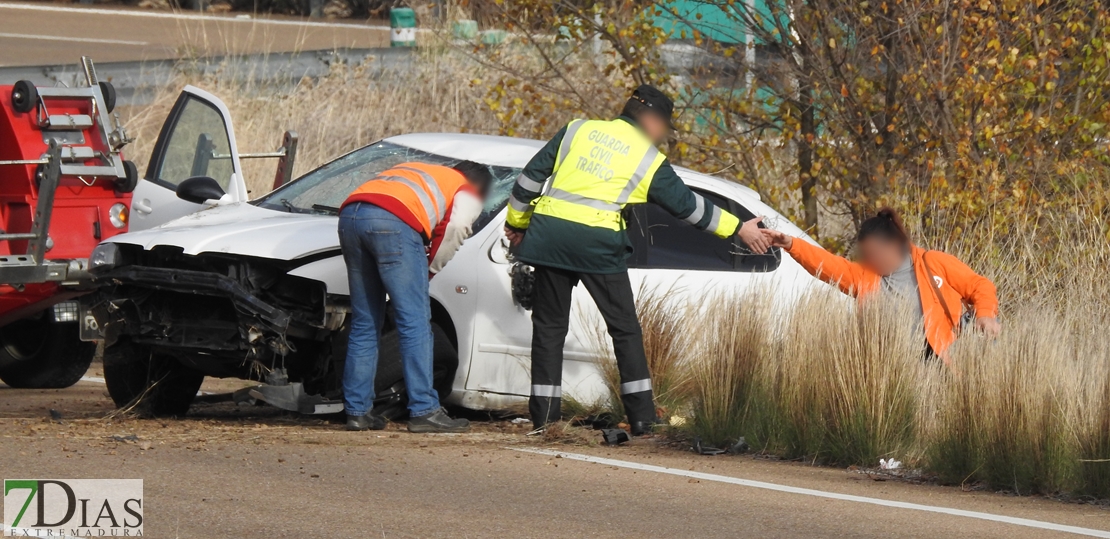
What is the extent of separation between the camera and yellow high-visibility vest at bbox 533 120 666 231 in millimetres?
7684

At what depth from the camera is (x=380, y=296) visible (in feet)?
25.2

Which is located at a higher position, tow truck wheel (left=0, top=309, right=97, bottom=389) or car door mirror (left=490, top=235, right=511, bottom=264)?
car door mirror (left=490, top=235, right=511, bottom=264)

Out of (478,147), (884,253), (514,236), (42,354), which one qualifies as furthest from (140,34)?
(884,253)

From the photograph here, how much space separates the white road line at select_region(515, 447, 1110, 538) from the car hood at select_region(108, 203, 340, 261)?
1.55 m

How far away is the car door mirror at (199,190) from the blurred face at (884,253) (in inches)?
151

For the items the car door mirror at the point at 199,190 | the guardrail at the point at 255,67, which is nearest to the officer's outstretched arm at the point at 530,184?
the car door mirror at the point at 199,190

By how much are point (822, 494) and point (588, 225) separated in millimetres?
1981

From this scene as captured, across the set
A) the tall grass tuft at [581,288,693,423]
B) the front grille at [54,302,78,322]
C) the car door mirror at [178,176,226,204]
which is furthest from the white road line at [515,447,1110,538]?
the front grille at [54,302,78,322]

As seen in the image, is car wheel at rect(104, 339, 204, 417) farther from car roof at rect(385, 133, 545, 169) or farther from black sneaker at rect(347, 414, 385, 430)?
car roof at rect(385, 133, 545, 169)

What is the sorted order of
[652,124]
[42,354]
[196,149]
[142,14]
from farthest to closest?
[142,14] → [42,354] → [196,149] → [652,124]

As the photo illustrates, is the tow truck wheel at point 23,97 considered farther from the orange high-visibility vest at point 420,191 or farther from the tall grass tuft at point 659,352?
the tall grass tuft at point 659,352

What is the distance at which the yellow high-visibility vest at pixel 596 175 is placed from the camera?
303 inches

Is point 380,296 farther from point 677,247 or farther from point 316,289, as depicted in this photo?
point 677,247

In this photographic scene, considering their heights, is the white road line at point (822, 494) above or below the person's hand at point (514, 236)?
below
